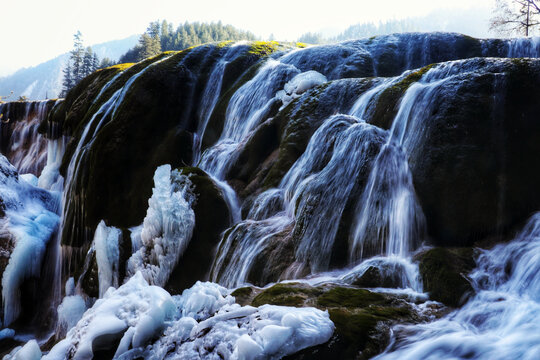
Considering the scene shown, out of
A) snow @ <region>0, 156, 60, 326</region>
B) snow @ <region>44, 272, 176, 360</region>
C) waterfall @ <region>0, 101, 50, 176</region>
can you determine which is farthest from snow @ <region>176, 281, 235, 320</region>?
waterfall @ <region>0, 101, 50, 176</region>

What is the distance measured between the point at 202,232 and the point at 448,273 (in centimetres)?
453

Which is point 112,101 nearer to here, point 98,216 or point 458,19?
point 98,216

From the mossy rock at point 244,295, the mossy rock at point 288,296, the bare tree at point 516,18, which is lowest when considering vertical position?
the mossy rock at point 244,295

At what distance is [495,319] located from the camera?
321 cm

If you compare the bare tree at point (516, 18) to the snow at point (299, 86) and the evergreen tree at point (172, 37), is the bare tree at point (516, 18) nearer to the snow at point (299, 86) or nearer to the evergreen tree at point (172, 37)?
the snow at point (299, 86)

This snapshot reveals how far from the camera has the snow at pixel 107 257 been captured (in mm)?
7762

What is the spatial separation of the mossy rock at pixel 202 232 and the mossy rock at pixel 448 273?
389 centimetres

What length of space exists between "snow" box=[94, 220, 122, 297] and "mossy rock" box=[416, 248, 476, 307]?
6.09 meters

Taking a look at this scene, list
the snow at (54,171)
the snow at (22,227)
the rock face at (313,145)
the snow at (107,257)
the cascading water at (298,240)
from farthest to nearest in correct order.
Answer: the snow at (54,171) < the snow at (22,227) < the snow at (107,257) < the rock face at (313,145) < the cascading water at (298,240)

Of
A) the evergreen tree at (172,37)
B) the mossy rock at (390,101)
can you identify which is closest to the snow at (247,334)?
the mossy rock at (390,101)

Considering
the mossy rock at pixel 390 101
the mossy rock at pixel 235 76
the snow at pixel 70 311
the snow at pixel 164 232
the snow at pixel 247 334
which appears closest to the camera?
the snow at pixel 247 334

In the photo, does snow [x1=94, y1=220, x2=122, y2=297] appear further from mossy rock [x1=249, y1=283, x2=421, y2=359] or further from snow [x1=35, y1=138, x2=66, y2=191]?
snow [x1=35, y1=138, x2=66, y2=191]

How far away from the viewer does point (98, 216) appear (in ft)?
31.6

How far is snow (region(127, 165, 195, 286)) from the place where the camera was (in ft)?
22.5
